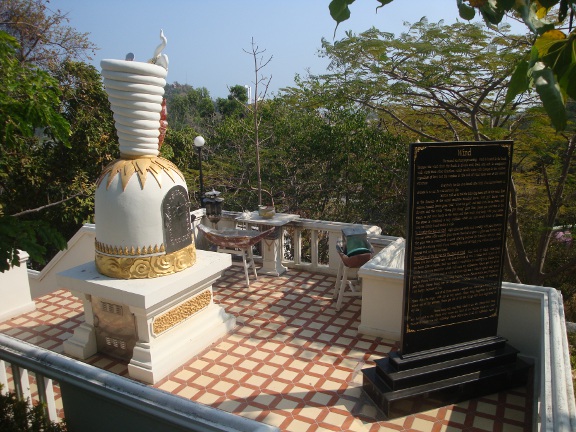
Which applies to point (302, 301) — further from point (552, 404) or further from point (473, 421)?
point (552, 404)

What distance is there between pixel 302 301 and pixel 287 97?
8.65 m

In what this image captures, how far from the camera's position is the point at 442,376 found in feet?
13.9

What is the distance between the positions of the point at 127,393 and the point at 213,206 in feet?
18.5

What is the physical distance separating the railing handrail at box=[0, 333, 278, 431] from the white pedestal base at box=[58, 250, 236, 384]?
192cm

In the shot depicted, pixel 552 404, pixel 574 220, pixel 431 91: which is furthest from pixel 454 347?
pixel 574 220

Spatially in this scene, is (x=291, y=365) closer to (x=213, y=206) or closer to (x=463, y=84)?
(x=213, y=206)

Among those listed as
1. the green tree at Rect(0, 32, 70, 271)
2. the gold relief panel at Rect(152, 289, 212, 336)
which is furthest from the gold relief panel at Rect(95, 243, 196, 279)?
the green tree at Rect(0, 32, 70, 271)

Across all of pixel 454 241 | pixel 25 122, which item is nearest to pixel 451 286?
pixel 454 241

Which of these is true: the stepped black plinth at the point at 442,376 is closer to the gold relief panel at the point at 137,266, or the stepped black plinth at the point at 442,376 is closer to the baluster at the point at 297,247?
the gold relief panel at the point at 137,266

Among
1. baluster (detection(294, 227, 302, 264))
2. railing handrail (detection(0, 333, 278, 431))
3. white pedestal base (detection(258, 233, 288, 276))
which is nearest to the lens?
railing handrail (detection(0, 333, 278, 431))

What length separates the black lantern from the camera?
7.77 m

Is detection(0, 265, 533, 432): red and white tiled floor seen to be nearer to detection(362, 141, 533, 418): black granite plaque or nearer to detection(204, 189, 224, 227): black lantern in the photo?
detection(362, 141, 533, 418): black granite plaque

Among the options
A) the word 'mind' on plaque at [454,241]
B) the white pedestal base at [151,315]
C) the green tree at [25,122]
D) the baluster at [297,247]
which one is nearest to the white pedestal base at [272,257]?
the baluster at [297,247]

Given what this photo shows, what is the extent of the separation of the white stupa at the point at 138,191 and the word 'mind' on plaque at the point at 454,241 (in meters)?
2.53
